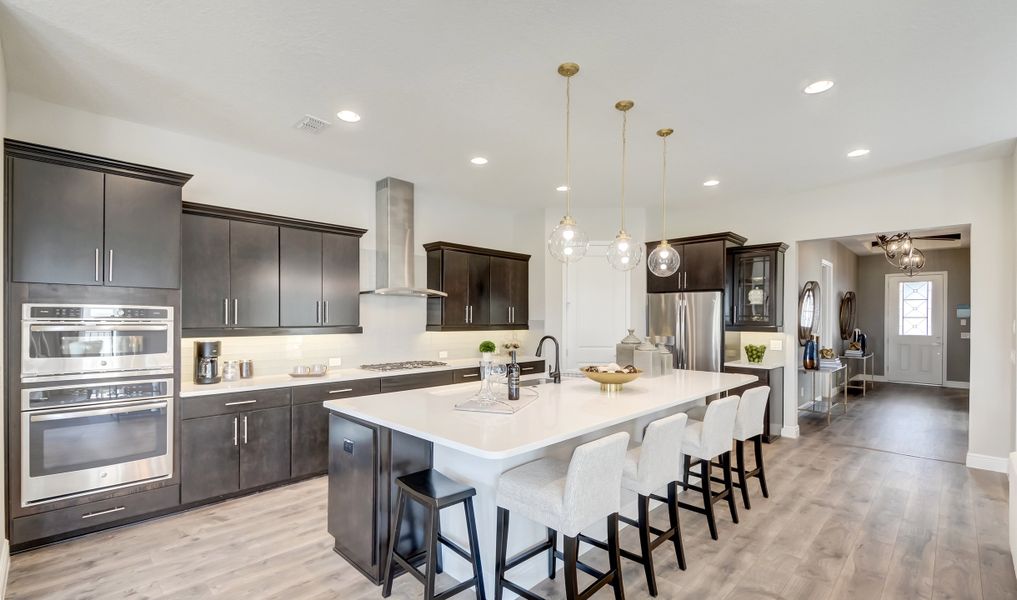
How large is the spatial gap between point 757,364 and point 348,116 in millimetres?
5063

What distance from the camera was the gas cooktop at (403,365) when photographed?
4871mm

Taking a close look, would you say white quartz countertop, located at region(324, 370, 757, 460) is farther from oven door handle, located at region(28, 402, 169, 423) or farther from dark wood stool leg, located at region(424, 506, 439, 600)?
oven door handle, located at region(28, 402, 169, 423)

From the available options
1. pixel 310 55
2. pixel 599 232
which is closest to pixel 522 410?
pixel 310 55

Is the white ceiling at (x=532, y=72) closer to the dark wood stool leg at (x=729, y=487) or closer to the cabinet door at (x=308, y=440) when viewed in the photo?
the cabinet door at (x=308, y=440)

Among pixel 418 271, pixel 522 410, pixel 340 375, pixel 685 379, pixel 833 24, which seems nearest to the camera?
pixel 833 24

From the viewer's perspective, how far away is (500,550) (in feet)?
7.30

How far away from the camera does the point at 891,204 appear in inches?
195

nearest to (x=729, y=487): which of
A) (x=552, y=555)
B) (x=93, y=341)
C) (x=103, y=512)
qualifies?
(x=552, y=555)

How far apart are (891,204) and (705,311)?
2076 millimetres

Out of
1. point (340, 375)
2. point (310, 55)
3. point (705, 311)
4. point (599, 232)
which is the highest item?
point (310, 55)

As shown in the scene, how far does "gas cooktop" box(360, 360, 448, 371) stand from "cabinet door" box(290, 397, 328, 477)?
2.71ft

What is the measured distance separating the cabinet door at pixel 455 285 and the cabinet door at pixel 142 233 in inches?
106

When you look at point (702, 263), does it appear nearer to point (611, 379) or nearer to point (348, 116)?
point (611, 379)

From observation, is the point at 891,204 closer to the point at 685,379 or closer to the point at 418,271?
the point at 685,379
